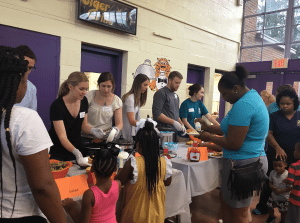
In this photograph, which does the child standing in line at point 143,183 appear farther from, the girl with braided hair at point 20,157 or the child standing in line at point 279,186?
the child standing in line at point 279,186

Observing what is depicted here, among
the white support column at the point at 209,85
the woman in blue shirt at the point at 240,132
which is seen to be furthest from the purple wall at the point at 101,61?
the white support column at the point at 209,85

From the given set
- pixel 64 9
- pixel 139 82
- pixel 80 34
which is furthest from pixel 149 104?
pixel 64 9

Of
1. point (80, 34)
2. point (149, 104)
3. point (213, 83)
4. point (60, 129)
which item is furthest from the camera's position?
point (213, 83)

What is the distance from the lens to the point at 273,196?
7.77ft

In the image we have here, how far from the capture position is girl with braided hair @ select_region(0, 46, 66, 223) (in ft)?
2.28

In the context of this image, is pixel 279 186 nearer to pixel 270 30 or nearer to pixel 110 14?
pixel 110 14

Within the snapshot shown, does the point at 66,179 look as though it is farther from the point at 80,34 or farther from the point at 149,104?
the point at 149,104

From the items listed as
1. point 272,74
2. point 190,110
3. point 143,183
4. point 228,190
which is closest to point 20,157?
point 143,183

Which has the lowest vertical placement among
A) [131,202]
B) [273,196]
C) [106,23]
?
[273,196]

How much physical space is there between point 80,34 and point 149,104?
5.35ft

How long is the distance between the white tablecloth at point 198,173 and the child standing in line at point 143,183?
0.62 metres

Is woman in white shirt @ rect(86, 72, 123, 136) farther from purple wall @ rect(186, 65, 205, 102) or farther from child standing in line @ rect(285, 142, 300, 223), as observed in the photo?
purple wall @ rect(186, 65, 205, 102)

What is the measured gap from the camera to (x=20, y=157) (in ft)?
2.32

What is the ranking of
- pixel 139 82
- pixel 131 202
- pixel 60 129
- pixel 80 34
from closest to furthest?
pixel 131 202, pixel 60 129, pixel 139 82, pixel 80 34
